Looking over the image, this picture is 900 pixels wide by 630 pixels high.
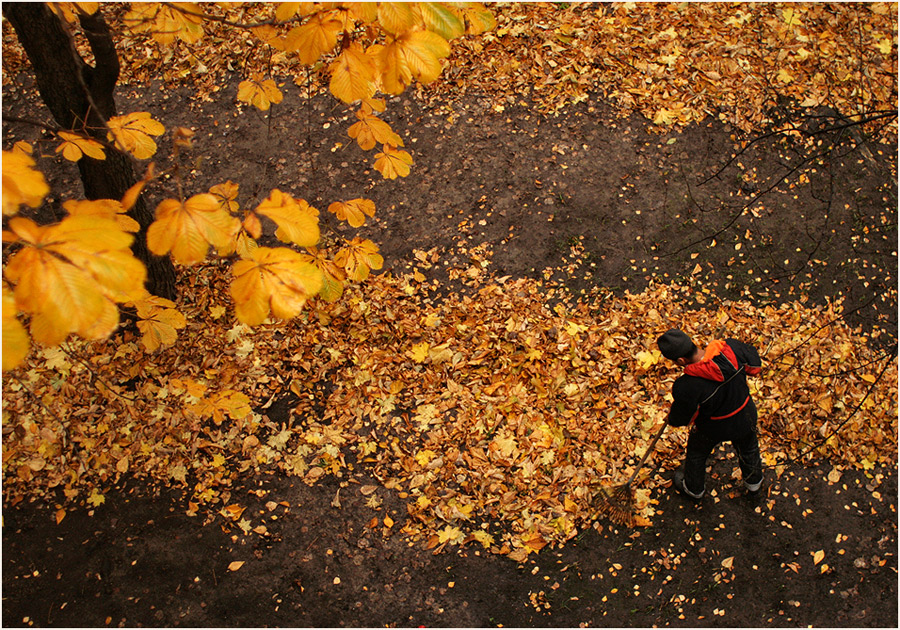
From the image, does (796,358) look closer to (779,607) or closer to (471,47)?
(779,607)

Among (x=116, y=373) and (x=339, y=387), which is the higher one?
(x=339, y=387)

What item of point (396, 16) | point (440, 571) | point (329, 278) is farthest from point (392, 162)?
point (440, 571)

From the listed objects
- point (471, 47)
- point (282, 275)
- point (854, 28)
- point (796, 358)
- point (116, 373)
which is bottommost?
point (116, 373)

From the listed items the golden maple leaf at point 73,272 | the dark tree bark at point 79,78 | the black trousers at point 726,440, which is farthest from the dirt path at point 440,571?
the golden maple leaf at point 73,272

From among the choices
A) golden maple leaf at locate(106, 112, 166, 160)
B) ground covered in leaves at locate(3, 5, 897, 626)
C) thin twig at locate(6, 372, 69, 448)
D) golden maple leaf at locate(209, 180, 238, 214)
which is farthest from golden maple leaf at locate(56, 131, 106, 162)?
thin twig at locate(6, 372, 69, 448)

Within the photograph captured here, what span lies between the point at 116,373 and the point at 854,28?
30.8 feet

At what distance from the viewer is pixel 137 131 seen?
11.1 ft

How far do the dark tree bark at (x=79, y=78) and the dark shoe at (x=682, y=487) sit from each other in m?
4.31

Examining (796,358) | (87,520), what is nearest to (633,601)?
(796,358)

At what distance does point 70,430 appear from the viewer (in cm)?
430

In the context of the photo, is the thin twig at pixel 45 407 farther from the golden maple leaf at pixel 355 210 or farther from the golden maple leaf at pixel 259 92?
the golden maple leaf at pixel 259 92

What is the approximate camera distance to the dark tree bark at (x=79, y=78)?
3420 millimetres

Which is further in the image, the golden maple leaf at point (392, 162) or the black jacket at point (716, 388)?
the golden maple leaf at point (392, 162)

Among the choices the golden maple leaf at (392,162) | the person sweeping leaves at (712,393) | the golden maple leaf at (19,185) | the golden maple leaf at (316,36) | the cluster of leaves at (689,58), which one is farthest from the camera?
the cluster of leaves at (689,58)
